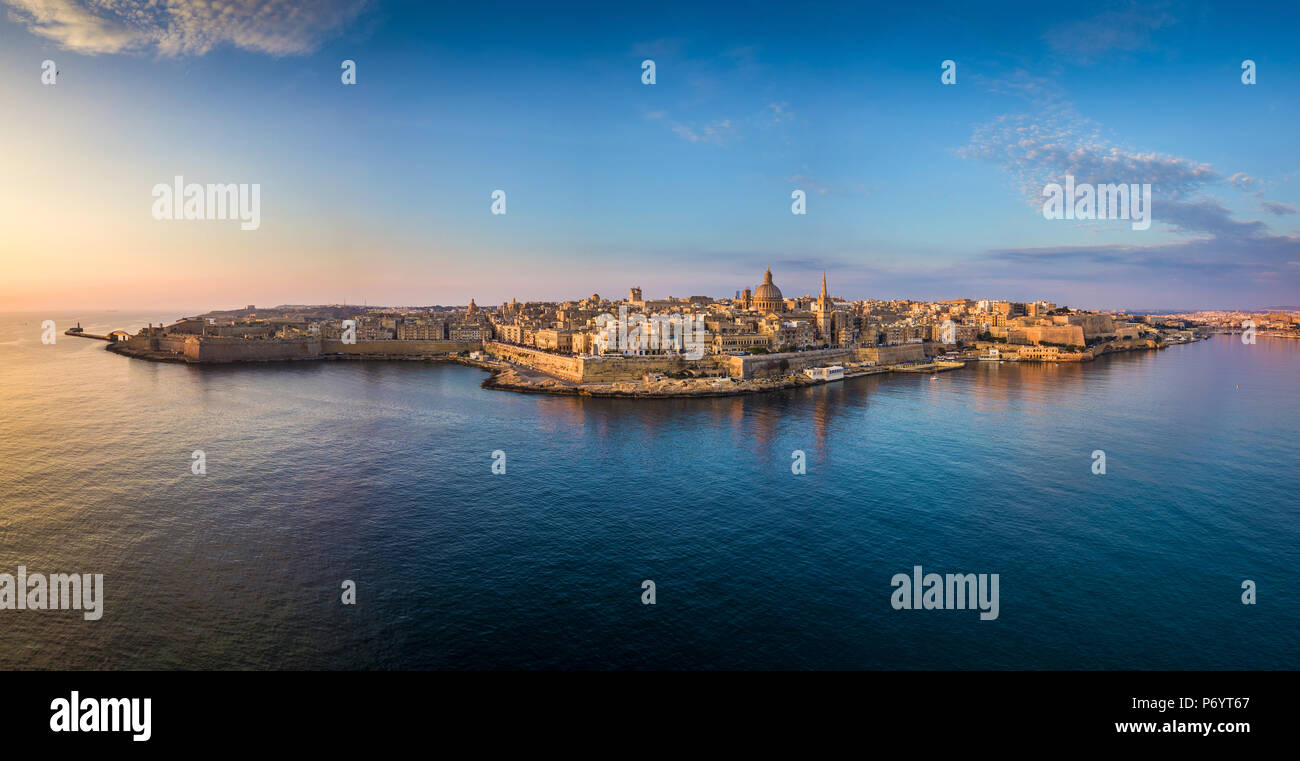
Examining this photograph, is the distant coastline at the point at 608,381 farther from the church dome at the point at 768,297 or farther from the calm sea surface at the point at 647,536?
the church dome at the point at 768,297

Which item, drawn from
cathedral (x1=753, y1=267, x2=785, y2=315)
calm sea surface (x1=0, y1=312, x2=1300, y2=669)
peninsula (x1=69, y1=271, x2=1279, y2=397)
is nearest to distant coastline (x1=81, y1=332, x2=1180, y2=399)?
peninsula (x1=69, y1=271, x2=1279, y2=397)

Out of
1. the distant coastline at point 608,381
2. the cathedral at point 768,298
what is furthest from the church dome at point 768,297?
the distant coastline at point 608,381

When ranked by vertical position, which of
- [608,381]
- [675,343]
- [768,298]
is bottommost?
[608,381]

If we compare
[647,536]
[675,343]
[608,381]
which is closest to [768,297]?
[675,343]

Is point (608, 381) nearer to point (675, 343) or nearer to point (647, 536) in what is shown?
point (675, 343)

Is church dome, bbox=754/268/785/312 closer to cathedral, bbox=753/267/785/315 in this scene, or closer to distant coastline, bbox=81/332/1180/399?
cathedral, bbox=753/267/785/315

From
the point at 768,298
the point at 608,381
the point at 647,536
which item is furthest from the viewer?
the point at 768,298
